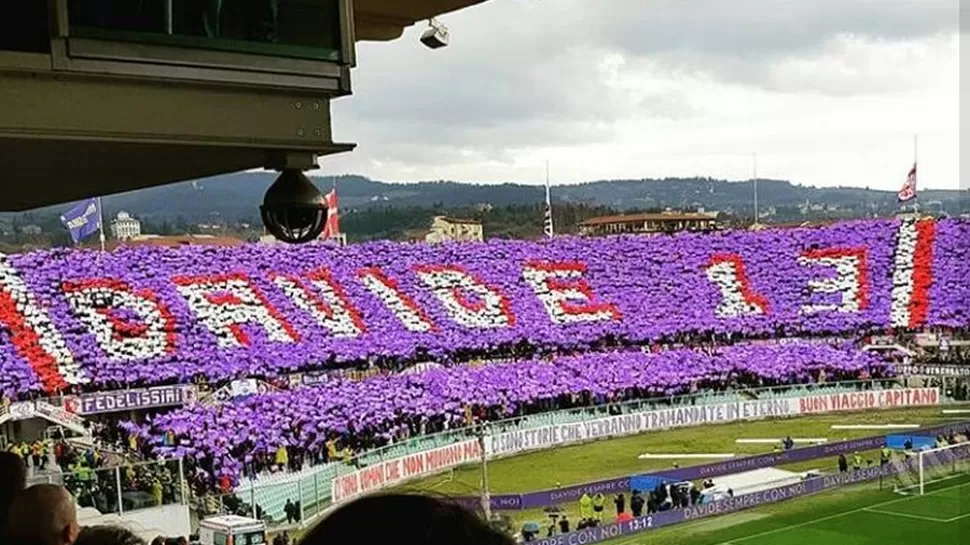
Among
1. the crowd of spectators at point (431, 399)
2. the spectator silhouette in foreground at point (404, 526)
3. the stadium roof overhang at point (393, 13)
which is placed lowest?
the crowd of spectators at point (431, 399)

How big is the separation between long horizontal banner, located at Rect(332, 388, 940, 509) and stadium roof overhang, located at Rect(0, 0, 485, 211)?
1767 centimetres

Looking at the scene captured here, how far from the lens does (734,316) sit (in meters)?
41.5

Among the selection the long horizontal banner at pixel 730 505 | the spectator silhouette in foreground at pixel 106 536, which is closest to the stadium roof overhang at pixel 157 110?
the spectator silhouette in foreground at pixel 106 536

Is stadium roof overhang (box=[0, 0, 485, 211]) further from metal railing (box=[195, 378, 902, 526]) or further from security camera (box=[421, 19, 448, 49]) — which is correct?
metal railing (box=[195, 378, 902, 526])

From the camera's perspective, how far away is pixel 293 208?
387cm

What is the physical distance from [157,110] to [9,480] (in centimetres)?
108

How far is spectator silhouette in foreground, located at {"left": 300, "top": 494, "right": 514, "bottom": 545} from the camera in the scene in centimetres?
135

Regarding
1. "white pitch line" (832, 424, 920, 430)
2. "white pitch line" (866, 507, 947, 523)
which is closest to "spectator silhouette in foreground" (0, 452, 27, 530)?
"white pitch line" (866, 507, 947, 523)

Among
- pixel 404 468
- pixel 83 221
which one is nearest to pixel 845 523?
pixel 404 468

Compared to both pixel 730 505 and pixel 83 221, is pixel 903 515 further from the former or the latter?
pixel 83 221

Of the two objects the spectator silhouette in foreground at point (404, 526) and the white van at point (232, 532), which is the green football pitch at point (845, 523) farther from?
the spectator silhouette in foreground at point (404, 526)

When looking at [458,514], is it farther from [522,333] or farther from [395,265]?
[395,265]

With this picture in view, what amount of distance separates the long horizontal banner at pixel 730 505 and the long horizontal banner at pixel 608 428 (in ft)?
7.30

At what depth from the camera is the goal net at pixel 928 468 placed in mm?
23734
